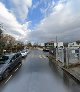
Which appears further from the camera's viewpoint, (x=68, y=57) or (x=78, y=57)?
(x=78, y=57)

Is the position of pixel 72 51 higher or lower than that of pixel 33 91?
higher

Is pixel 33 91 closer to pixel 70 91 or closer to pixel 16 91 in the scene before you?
pixel 16 91

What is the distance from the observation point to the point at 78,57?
23219mm

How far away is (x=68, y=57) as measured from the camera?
70.4 ft

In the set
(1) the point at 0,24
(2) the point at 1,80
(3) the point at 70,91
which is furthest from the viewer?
(1) the point at 0,24

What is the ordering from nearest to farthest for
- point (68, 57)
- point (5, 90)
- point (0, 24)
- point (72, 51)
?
point (5, 90) → point (68, 57) → point (72, 51) → point (0, 24)

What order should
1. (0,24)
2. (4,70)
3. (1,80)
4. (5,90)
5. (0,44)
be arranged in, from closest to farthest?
1. (5,90)
2. (1,80)
3. (4,70)
4. (0,24)
5. (0,44)

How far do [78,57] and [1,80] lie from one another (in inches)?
471

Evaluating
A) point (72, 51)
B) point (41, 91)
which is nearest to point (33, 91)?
point (41, 91)

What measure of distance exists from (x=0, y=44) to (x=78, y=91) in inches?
1336

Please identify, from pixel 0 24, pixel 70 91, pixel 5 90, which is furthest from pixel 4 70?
pixel 0 24

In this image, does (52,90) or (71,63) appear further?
(71,63)

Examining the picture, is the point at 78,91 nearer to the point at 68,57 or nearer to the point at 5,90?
the point at 5,90

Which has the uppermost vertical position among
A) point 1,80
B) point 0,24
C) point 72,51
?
point 0,24
